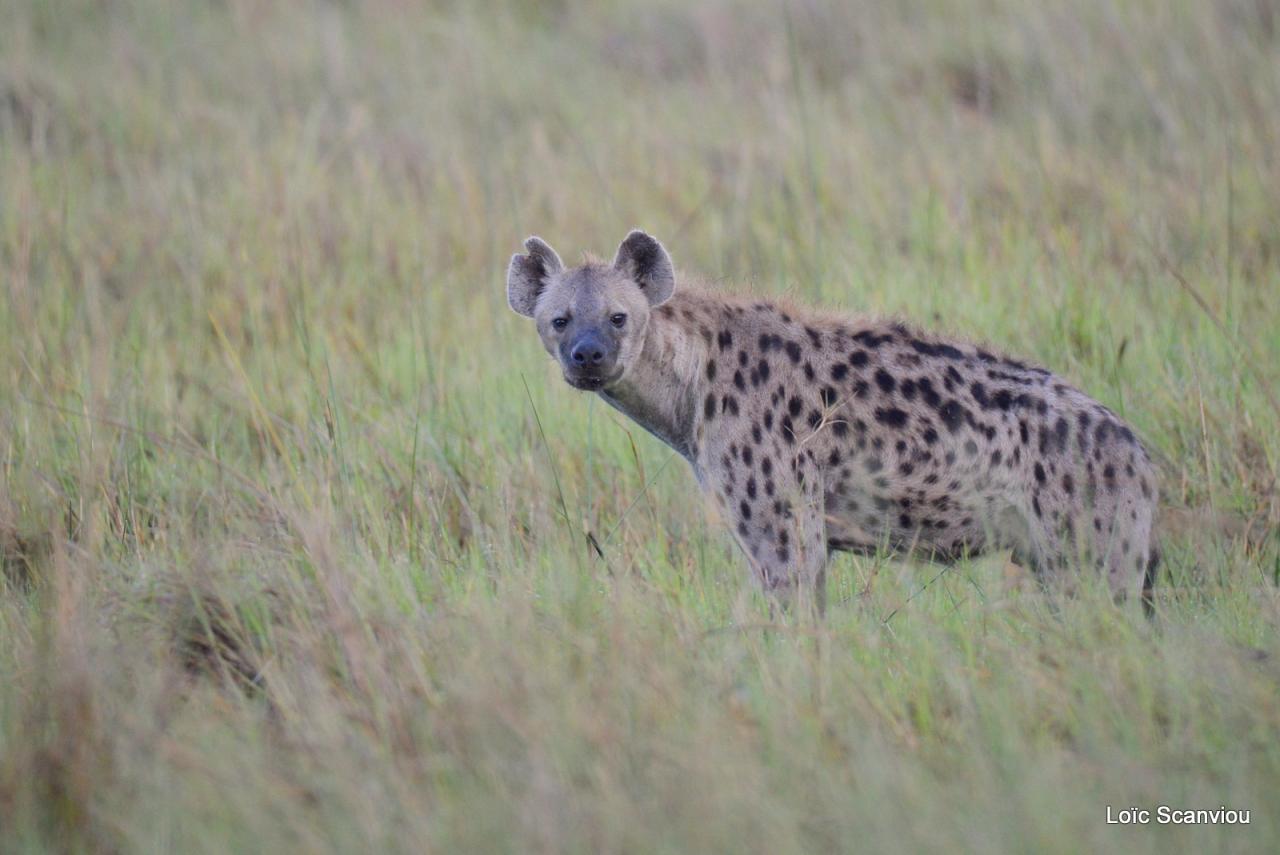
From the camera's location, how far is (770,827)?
2803mm

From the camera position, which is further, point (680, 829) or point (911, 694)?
point (911, 694)

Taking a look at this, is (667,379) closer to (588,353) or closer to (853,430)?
(588,353)

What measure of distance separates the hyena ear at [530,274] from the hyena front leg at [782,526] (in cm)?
102

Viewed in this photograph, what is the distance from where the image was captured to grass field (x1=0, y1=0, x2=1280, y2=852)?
120 inches

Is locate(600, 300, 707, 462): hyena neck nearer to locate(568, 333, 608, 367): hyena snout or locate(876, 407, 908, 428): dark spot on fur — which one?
locate(568, 333, 608, 367): hyena snout

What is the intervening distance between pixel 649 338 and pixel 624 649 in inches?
58.6

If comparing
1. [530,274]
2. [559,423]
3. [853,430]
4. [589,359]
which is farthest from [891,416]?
[559,423]

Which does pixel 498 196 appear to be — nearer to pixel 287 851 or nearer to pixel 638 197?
pixel 638 197

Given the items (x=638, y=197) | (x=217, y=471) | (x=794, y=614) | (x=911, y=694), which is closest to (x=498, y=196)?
(x=638, y=197)

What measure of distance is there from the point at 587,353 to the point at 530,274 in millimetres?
611

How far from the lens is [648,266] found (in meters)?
4.80

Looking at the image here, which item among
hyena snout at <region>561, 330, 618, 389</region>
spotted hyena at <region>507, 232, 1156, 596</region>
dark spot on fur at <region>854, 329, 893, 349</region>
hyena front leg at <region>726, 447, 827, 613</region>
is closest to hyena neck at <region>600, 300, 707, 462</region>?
spotted hyena at <region>507, 232, 1156, 596</region>

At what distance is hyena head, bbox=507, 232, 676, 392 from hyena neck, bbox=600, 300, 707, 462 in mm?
55

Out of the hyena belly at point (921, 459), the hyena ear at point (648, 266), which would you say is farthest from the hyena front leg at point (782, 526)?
the hyena ear at point (648, 266)
